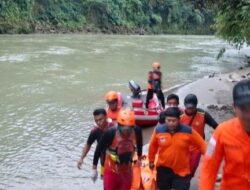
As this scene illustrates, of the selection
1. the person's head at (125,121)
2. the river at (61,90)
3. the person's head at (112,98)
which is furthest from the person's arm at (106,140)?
the river at (61,90)

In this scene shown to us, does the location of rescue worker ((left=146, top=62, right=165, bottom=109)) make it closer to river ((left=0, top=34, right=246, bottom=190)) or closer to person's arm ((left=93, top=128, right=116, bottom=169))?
river ((left=0, top=34, right=246, bottom=190))

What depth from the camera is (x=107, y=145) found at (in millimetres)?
5371

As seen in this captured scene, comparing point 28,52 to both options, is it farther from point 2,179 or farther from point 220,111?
point 2,179

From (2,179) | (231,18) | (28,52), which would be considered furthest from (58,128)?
(28,52)

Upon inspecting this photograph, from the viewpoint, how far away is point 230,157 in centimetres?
292

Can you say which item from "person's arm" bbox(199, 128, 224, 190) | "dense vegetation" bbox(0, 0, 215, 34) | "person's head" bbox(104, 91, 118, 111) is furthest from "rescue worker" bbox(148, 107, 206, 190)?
"dense vegetation" bbox(0, 0, 215, 34)

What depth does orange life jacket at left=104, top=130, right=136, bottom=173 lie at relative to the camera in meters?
5.31

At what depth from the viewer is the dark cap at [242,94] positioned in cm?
264

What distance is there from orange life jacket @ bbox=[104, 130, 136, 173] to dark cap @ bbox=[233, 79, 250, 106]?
2.65 metres

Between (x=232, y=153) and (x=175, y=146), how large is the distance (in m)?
2.43

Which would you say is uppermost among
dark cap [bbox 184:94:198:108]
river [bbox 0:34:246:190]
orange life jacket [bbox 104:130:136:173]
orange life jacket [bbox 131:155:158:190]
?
dark cap [bbox 184:94:198:108]

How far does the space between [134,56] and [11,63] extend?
27.5 feet

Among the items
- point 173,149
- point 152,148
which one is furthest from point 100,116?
point 173,149

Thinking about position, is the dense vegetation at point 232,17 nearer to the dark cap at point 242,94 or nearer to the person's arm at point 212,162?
the person's arm at point 212,162
